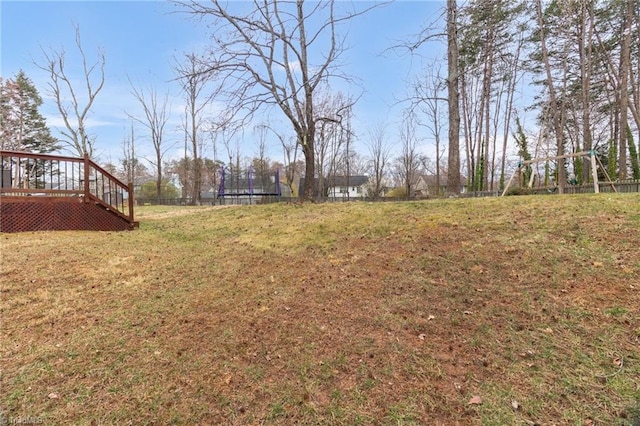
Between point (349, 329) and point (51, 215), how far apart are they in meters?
6.20

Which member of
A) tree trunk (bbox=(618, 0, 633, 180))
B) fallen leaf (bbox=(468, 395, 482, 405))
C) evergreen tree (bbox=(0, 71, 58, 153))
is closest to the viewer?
fallen leaf (bbox=(468, 395, 482, 405))

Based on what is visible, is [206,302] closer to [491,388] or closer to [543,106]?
[491,388]

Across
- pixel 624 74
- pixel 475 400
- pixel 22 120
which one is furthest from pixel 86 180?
pixel 22 120

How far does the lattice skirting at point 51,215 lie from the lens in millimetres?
5535

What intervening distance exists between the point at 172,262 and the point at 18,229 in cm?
368

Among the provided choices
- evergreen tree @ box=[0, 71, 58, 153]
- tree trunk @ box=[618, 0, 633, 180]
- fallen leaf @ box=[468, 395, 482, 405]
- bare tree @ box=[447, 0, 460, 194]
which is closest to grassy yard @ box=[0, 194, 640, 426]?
fallen leaf @ box=[468, 395, 482, 405]

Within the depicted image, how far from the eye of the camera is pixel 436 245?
373 cm

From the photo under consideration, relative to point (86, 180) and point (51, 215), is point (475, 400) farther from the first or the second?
point (51, 215)

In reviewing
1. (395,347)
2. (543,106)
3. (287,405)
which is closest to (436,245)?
(395,347)

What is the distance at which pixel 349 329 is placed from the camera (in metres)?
2.45

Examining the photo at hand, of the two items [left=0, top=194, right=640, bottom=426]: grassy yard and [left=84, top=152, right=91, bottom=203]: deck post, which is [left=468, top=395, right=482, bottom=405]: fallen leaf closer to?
[left=0, top=194, right=640, bottom=426]: grassy yard

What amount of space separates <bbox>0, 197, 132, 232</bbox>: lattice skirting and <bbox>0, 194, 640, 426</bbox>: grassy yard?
1614 millimetres

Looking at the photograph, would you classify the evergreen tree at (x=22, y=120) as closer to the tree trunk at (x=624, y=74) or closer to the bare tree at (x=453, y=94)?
the bare tree at (x=453, y=94)

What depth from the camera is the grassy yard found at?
179 cm
